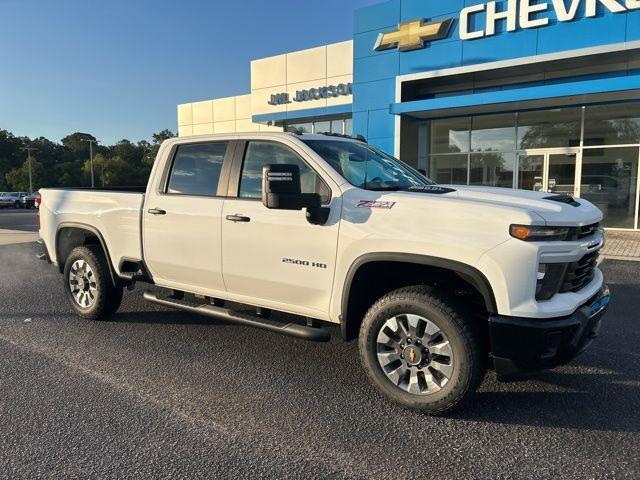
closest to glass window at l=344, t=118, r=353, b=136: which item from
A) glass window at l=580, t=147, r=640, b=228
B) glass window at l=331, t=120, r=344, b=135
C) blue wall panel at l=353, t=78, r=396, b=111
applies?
glass window at l=331, t=120, r=344, b=135

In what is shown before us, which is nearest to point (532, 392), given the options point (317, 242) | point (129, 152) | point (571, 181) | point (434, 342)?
point (434, 342)

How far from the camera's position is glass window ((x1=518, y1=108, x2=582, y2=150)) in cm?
1436

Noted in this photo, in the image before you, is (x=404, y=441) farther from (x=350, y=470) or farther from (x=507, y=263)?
(x=507, y=263)

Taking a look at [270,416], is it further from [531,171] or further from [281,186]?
[531,171]

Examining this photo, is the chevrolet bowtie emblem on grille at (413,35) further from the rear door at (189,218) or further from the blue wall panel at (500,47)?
the rear door at (189,218)

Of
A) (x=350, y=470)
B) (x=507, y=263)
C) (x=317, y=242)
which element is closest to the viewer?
(x=350, y=470)

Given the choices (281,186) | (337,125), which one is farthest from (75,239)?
(337,125)

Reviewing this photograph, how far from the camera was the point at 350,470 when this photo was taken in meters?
2.68

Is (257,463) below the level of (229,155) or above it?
below

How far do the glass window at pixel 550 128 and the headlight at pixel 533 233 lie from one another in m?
13.2

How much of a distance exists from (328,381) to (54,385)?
2.08m

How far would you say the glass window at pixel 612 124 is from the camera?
44.5ft

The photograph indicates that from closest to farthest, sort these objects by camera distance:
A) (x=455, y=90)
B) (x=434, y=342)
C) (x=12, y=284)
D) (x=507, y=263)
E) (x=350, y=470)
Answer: (x=350, y=470) < (x=507, y=263) < (x=434, y=342) < (x=12, y=284) < (x=455, y=90)

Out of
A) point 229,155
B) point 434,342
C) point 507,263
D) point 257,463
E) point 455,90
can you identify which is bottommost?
point 257,463
